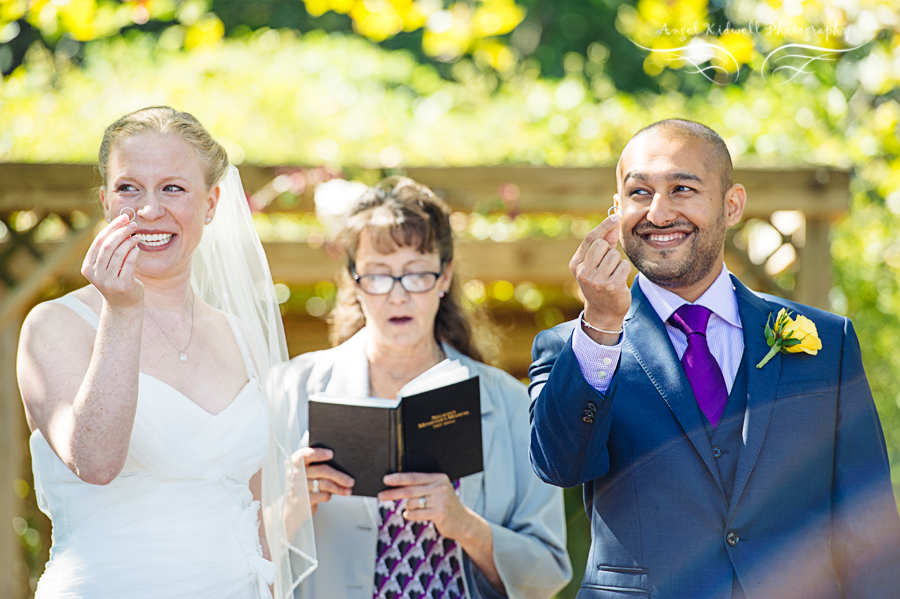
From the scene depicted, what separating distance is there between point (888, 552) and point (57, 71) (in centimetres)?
877

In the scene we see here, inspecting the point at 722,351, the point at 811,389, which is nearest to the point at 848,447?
the point at 811,389

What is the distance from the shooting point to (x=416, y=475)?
2.78m

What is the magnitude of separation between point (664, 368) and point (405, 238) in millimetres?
1269

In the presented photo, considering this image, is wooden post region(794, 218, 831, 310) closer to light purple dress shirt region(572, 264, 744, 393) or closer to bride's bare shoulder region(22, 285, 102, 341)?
light purple dress shirt region(572, 264, 744, 393)

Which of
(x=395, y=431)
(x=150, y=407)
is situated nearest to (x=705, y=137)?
(x=395, y=431)

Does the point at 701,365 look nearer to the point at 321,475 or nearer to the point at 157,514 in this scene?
the point at 321,475

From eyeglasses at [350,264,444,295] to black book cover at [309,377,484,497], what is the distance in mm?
507

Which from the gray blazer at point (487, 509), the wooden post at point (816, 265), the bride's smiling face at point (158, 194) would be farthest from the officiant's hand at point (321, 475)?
the wooden post at point (816, 265)

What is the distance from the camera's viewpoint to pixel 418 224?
3.20 metres

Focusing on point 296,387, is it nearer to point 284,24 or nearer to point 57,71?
point 57,71

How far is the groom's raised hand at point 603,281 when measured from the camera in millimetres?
1932

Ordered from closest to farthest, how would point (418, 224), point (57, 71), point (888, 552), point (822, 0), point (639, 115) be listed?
point (888, 552)
point (418, 224)
point (822, 0)
point (639, 115)
point (57, 71)

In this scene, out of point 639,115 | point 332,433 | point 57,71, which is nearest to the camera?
point 332,433

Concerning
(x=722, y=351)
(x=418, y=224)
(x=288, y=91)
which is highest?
(x=288, y=91)
